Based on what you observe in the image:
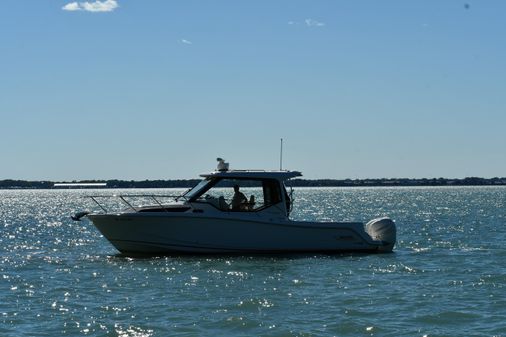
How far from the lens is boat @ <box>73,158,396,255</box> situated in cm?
2236

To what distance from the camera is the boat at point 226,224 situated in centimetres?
2236

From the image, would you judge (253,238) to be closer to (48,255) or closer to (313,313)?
(48,255)

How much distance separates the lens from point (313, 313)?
14516mm

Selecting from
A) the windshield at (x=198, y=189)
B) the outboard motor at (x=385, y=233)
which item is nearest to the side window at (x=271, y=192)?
the windshield at (x=198, y=189)

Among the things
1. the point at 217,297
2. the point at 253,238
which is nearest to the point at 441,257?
the point at 253,238

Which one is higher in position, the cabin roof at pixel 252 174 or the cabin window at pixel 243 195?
the cabin roof at pixel 252 174

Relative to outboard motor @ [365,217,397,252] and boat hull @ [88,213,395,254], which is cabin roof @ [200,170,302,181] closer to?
boat hull @ [88,213,395,254]

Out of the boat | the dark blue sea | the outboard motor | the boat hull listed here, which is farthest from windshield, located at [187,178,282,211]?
the outboard motor

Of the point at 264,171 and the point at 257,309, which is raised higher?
the point at 264,171

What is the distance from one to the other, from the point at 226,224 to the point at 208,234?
0.55m

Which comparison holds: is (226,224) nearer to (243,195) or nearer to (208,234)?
(208,234)

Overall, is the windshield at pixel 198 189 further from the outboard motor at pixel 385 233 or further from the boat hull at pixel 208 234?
the outboard motor at pixel 385 233

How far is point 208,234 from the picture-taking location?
74.0 ft

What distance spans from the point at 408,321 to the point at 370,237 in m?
10.5
